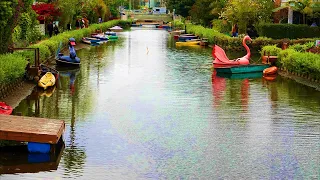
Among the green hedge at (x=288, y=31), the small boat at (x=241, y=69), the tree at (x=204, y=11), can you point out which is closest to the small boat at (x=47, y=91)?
the small boat at (x=241, y=69)

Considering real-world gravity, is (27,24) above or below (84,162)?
above

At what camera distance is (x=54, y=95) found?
24797 millimetres

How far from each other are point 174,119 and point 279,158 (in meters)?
5.43

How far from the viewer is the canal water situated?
559 inches

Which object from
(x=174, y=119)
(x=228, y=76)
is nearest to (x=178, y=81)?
(x=228, y=76)

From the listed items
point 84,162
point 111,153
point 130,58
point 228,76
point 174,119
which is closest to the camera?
point 84,162

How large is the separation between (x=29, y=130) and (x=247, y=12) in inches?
1575

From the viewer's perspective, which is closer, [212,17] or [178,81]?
[178,81]

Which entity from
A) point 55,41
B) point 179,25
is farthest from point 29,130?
point 179,25

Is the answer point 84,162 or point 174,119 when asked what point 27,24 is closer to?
point 174,119

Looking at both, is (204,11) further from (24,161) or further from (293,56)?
(24,161)

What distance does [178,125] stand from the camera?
19141 mm

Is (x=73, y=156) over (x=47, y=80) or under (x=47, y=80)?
under

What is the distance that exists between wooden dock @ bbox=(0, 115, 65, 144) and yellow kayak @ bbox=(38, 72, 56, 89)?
1020 cm
